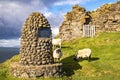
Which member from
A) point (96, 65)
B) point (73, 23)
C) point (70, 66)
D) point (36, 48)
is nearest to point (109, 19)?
point (73, 23)

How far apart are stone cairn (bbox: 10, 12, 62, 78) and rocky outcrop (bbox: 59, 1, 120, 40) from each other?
3216cm

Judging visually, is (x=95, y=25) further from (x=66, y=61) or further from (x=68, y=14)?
(x=66, y=61)

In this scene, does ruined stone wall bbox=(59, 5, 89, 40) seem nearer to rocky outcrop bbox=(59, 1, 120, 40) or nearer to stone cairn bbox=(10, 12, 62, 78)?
rocky outcrop bbox=(59, 1, 120, 40)

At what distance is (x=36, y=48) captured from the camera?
41500mm

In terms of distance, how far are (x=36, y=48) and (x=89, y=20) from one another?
118ft

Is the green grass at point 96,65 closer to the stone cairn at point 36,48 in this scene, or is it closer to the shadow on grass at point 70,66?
the shadow on grass at point 70,66

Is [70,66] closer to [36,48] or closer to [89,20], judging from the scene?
[36,48]

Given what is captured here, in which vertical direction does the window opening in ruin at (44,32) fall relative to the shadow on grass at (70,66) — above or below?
above

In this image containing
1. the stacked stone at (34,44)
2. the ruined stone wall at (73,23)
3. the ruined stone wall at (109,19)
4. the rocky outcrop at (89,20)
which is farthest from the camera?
the ruined stone wall at (73,23)

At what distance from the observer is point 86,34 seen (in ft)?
245

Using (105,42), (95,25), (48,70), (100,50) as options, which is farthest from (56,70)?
(95,25)

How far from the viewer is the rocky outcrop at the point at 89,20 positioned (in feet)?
237

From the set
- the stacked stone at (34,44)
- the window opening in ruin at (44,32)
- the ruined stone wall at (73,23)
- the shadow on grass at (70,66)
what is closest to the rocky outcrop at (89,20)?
the ruined stone wall at (73,23)

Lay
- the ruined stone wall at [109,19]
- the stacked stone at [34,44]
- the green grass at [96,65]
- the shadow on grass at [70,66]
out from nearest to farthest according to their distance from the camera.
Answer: the stacked stone at [34,44], the green grass at [96,65], the shadow on grass at [70,66], the ruined stone wall at [109,19]
